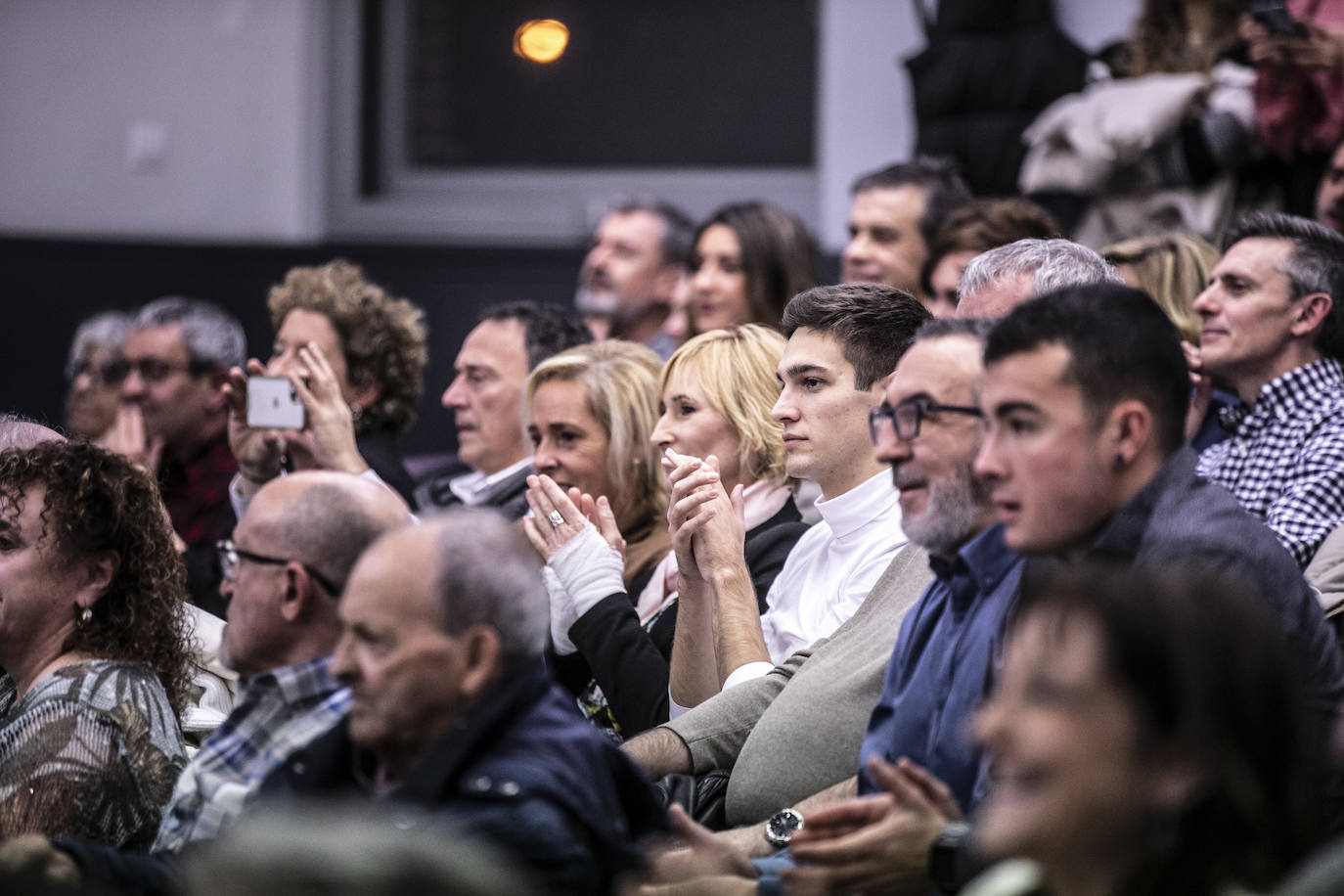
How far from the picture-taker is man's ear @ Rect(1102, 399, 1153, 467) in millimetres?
1869

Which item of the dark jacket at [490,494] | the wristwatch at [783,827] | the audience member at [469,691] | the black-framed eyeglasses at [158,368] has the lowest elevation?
the wristwatch at [783,827]

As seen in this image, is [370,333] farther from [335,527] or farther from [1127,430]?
[1127,430]

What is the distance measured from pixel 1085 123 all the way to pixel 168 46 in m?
3.47

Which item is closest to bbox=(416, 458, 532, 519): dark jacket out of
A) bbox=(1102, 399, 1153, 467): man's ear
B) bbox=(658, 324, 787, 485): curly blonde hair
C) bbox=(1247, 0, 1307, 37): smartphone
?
bbox=(658, 324, 787, 485): curly blonde hair

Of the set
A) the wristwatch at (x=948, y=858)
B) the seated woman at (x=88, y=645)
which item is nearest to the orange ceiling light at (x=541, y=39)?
the seated woman at (x=88, y=645)

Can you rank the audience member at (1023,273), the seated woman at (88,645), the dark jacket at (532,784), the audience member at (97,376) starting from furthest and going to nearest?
the audience member at (97,376) < the audience member at (1023,273) < the seated woman at (88,645) < the dark jacket at (532,784)

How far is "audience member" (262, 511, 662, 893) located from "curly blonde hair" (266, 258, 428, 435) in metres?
2.43

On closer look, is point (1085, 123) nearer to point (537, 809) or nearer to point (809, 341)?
point (809, 341)

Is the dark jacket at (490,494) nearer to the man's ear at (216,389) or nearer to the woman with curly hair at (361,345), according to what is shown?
the woman with curly hair at (361,345)

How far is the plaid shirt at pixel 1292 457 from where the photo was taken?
110 inches

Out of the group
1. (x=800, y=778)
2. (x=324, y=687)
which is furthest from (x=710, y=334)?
(x=324, y=687)

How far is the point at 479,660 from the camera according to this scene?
1.77m

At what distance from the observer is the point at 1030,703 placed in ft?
4.76

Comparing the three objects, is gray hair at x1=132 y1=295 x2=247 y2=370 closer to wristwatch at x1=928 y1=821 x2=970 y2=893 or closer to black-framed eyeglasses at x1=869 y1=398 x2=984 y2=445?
black-framed eyeglasses at x1=869 y1=398 x2=984 y2=445
